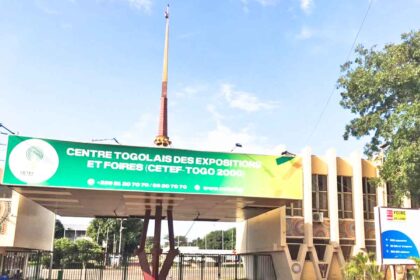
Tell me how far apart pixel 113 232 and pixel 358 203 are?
48.3 meters

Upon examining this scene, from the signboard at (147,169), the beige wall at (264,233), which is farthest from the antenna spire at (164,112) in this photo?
the beige wall at (264,233)

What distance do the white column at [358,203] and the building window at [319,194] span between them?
5.08 feet

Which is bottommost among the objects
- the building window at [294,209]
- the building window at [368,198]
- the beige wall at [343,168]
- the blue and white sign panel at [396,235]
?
the blue and white sign panel at [396,235]

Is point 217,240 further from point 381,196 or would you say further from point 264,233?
point 381,196

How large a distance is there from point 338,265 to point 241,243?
799cm

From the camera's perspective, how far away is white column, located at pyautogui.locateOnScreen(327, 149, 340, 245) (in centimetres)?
2262

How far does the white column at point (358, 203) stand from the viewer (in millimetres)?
22844

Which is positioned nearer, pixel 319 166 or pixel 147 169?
pixel 147 169

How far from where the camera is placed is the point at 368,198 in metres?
24.2

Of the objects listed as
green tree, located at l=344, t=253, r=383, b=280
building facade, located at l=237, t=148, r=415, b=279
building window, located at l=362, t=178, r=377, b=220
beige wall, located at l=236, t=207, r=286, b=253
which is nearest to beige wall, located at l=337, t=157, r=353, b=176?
building facade, located at l=237, t=148, r=415, b=279

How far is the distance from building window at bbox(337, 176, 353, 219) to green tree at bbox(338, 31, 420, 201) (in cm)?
211

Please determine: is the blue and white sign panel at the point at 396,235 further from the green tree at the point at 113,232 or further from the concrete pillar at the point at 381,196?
the green tree at the point at 113,232

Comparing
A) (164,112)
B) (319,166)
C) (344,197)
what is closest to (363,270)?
(344,197)

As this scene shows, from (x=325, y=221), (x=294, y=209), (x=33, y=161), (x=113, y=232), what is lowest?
(x=113, y=232)
